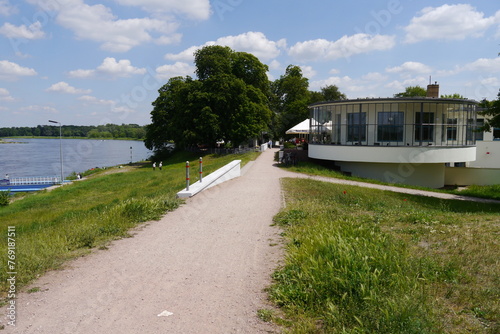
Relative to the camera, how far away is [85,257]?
21.4 feet

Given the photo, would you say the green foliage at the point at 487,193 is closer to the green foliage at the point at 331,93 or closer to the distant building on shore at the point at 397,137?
the distant building on shore at the point at 397,137

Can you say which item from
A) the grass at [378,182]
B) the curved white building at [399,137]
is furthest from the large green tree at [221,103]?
the grass at [378,182]

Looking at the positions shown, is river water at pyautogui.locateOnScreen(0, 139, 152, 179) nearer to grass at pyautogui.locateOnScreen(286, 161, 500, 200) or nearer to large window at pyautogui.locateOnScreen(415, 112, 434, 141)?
grass at pyautogui.locateOnScreen(286, 161, 500, 200)

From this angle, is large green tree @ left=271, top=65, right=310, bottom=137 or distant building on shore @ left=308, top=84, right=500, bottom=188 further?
large green tree @ left=271, top=65, right=310, bottom=137

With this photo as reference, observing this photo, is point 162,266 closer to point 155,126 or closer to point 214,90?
point 214,90

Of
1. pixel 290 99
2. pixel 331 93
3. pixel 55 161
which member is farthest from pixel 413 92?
pixel 55 161

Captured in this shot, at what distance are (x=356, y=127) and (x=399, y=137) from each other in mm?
2931

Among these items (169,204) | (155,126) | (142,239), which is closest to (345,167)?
(169,204)

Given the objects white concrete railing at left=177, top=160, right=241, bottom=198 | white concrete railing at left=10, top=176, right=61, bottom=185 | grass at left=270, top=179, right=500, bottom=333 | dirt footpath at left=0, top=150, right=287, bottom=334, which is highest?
white concrete railing at left=177, top=160, right=241, bottom=198

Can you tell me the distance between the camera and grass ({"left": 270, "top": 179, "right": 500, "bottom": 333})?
13.2 feet

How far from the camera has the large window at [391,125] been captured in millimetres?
25641

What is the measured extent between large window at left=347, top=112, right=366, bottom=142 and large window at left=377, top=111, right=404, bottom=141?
1.06 m

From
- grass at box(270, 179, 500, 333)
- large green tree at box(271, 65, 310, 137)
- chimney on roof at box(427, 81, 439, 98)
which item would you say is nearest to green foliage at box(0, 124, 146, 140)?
large green tree at box(271, 65, 310, 137)

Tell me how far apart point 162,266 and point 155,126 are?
→ 170ft
